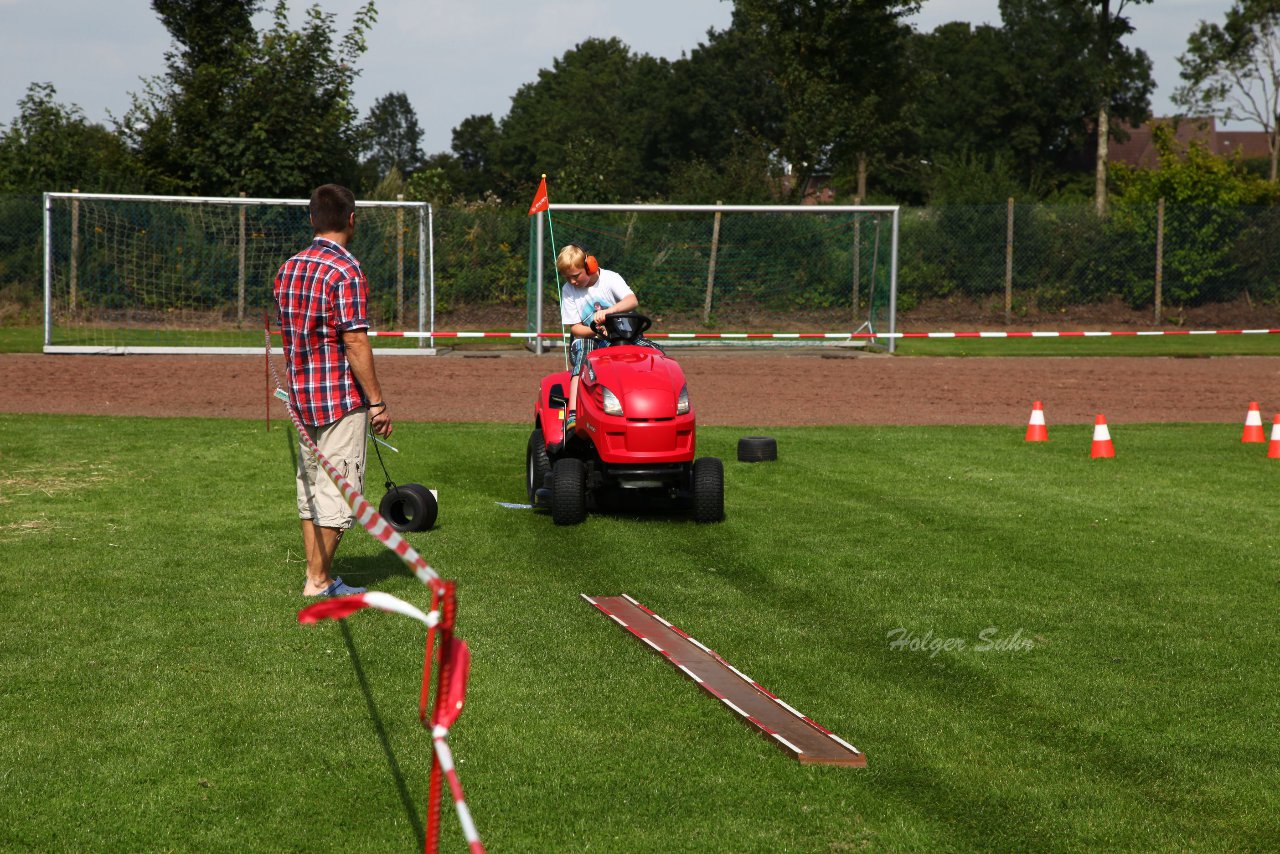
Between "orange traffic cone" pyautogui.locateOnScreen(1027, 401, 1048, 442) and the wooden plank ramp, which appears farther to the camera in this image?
"orange traffic cone" pyautogui.locateOnScreen(1027, 401, 1048, 442)

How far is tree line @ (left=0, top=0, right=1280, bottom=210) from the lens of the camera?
2664 cm

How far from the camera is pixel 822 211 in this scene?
2445 centimetres

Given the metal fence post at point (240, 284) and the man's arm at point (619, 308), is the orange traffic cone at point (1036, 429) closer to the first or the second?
the man's arm at point (619, 308)

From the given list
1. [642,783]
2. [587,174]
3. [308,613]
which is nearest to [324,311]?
[642,783]

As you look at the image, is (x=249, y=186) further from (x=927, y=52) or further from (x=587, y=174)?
(x=927, y=52)

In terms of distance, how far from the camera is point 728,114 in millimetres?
77125

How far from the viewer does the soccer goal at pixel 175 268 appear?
74.0 ft

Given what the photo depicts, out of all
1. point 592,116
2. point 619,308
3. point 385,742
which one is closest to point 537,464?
point 619,308

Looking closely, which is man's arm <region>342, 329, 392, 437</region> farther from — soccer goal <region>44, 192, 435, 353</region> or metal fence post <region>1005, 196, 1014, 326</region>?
metal fence post <region>1005, 196, 1014, 326</region>

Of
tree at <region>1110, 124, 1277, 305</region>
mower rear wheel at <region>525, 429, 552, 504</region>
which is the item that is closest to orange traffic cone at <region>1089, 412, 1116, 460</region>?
mower rear wheel at <region>525, 429, 552, 504</region>

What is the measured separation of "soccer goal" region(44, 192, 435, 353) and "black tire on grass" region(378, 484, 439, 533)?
1436 centimetres

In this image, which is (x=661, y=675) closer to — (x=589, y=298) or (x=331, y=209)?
(x=331, y=209)

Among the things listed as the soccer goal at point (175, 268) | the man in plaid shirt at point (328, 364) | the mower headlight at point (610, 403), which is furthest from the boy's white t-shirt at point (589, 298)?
the soccer goal at point (175, 268)

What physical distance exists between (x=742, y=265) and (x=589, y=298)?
53.2 ft
